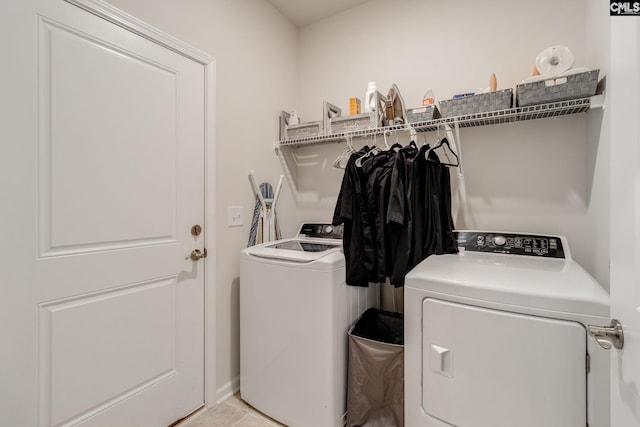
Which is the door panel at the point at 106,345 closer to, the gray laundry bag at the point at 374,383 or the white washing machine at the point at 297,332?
the white washing machine at the point at 297,332

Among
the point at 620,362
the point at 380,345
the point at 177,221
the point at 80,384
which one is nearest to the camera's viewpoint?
the point at 620,362

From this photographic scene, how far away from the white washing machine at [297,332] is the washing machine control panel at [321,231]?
1.90 feet

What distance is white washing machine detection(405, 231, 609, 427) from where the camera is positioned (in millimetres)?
1020

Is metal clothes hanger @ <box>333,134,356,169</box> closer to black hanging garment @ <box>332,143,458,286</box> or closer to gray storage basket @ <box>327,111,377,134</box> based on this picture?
gray storage basket @ <box>327,111,377,134</box>

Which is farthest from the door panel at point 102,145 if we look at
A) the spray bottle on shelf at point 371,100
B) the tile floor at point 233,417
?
the spray bottle on shelf at point 371,100

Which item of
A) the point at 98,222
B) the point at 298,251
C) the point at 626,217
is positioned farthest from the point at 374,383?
the point at 98,222

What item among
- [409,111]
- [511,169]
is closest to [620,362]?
[511,169]

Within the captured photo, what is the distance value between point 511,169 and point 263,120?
1.76 metres

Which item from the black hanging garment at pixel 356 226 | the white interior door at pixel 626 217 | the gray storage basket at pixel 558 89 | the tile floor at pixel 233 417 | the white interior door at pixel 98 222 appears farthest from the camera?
the tile floor at pixel 233 417

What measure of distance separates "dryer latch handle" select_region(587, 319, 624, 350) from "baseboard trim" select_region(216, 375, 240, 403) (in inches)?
78.1

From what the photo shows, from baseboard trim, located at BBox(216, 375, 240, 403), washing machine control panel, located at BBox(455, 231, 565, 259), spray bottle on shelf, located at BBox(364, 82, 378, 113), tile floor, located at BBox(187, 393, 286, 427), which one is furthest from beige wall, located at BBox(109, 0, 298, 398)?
washing machine control panel, located at BBox(455, 231, 565, 259)

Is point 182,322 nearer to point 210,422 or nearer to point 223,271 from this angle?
point 223,271

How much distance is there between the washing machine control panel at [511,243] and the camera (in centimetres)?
163

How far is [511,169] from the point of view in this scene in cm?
183
